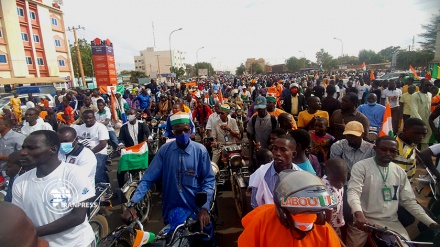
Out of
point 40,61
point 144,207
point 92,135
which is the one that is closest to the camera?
point 144,207

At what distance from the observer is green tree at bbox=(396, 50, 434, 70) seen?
137 feet

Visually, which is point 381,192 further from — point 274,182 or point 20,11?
point 20,11

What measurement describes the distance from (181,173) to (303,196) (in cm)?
178

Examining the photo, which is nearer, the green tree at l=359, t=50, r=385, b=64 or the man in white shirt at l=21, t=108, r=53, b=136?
the man in white shirt at l=21, t=108, r=53, b=136

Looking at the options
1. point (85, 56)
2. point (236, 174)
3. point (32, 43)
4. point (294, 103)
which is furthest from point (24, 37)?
point (236, 174)

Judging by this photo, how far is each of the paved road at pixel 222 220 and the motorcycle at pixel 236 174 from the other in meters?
0.18

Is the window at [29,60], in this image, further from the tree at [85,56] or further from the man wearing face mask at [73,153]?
the man wearing face mask at [73,153]

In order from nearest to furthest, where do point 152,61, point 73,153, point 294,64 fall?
point 73,153
point 294,64
point 152,61

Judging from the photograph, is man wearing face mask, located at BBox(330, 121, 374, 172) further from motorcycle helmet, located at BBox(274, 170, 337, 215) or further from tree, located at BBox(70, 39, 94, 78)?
tree, located at BBox(70, 39, 94, 78)

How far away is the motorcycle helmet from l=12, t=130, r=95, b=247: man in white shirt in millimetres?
1819

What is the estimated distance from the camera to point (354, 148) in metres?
3.52

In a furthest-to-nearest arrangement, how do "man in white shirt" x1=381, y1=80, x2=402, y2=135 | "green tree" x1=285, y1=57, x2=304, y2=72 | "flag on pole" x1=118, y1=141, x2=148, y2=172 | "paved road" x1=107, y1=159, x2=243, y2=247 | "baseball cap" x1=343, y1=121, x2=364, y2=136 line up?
"green tree" x1=285, y1=57, x2=304, y2=72, "man in white shirt" x1=381, y1=80, x2=402, y2=135, "flag on pole" x1=118, y1=141, x2=148, y2=172, "paved road" x1=107, y1=159, x2=243, y2=247, "baseball cap" x1=343, y1=121, x2=364, y2=136

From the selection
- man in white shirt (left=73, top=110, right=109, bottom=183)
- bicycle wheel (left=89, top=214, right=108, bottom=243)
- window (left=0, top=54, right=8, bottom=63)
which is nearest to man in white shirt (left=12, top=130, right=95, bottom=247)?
bicycle wheel (left=89, top=214, right=108, bottom=243)

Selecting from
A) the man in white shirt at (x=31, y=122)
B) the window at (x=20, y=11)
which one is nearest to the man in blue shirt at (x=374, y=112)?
the man in white shirt at (x=31, y=122)
